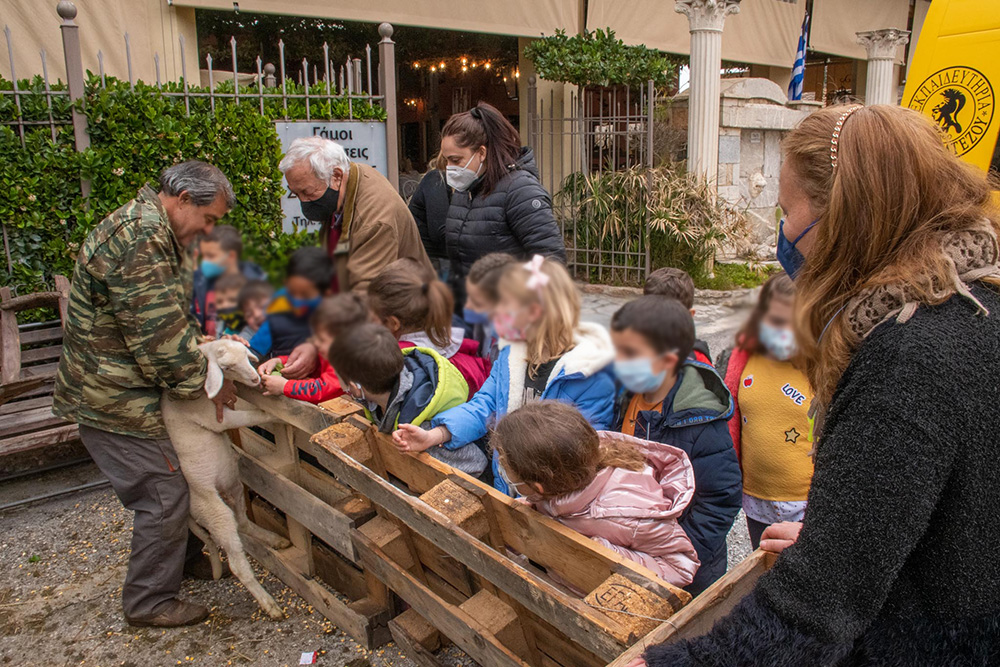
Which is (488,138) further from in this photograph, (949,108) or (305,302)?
(949,108)

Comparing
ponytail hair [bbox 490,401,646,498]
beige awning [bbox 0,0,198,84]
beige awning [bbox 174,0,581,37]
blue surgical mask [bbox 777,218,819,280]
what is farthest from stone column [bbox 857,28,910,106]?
blue surgical mask [bbox 777,218,819,280]

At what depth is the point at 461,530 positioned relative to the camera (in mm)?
1928

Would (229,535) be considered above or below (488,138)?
below

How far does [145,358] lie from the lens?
2.11 metres

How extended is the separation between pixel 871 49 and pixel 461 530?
13417 millimetres

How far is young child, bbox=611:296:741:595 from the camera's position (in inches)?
42.9

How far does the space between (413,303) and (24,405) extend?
382 centimetres

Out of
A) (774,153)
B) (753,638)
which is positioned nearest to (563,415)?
(753,638)

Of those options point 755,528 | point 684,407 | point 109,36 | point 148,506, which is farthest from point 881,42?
point 148,506

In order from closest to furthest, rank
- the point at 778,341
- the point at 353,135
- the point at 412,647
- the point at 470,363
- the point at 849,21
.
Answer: the point at 778,341, the point at 470,363, the point at 412,647, the point at 353,135, the point at 849,21

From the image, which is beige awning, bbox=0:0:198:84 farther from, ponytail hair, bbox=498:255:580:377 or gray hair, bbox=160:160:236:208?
ponytail hair, bbox=498:255:580:377

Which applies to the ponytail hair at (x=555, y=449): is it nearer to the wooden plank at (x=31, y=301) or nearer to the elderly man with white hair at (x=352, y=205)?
the elderly man with white hair at (x=352, y=205)

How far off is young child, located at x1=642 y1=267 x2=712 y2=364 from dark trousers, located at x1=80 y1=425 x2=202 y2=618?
89.6 inches

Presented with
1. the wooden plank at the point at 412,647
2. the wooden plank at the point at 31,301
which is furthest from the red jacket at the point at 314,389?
the wooden plank at the point at 31,301
